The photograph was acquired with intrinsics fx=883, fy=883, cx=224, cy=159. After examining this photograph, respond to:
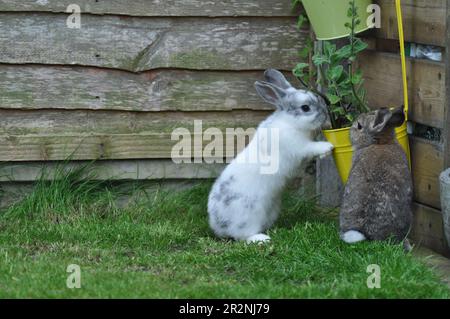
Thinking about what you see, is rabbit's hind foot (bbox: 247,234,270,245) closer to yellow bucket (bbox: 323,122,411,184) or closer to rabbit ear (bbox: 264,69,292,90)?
yellow bucket (bbox: 323,122,411,184)

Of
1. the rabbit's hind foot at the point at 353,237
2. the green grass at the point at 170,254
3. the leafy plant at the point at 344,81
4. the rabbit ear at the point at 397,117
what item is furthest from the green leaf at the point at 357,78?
the rabbit's hind foot at the point at 353,237

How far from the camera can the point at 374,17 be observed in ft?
16.8

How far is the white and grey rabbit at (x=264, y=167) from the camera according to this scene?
4836mm

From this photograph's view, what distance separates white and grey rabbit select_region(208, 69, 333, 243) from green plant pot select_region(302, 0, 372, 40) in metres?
0.37

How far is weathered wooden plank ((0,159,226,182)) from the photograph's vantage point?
17.9 ft

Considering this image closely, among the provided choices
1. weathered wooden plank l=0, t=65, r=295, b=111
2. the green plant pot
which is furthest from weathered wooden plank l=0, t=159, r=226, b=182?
the green plant pot

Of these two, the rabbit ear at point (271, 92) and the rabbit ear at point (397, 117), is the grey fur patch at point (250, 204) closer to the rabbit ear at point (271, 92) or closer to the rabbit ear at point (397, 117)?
the rabbit ear at point (271, 92)

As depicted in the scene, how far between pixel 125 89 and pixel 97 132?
1.06ft

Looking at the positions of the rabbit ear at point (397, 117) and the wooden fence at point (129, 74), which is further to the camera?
the wooden fence at point (129, 74)

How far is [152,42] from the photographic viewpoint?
18.1 feet

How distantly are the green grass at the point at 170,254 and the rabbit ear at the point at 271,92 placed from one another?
0.71m
